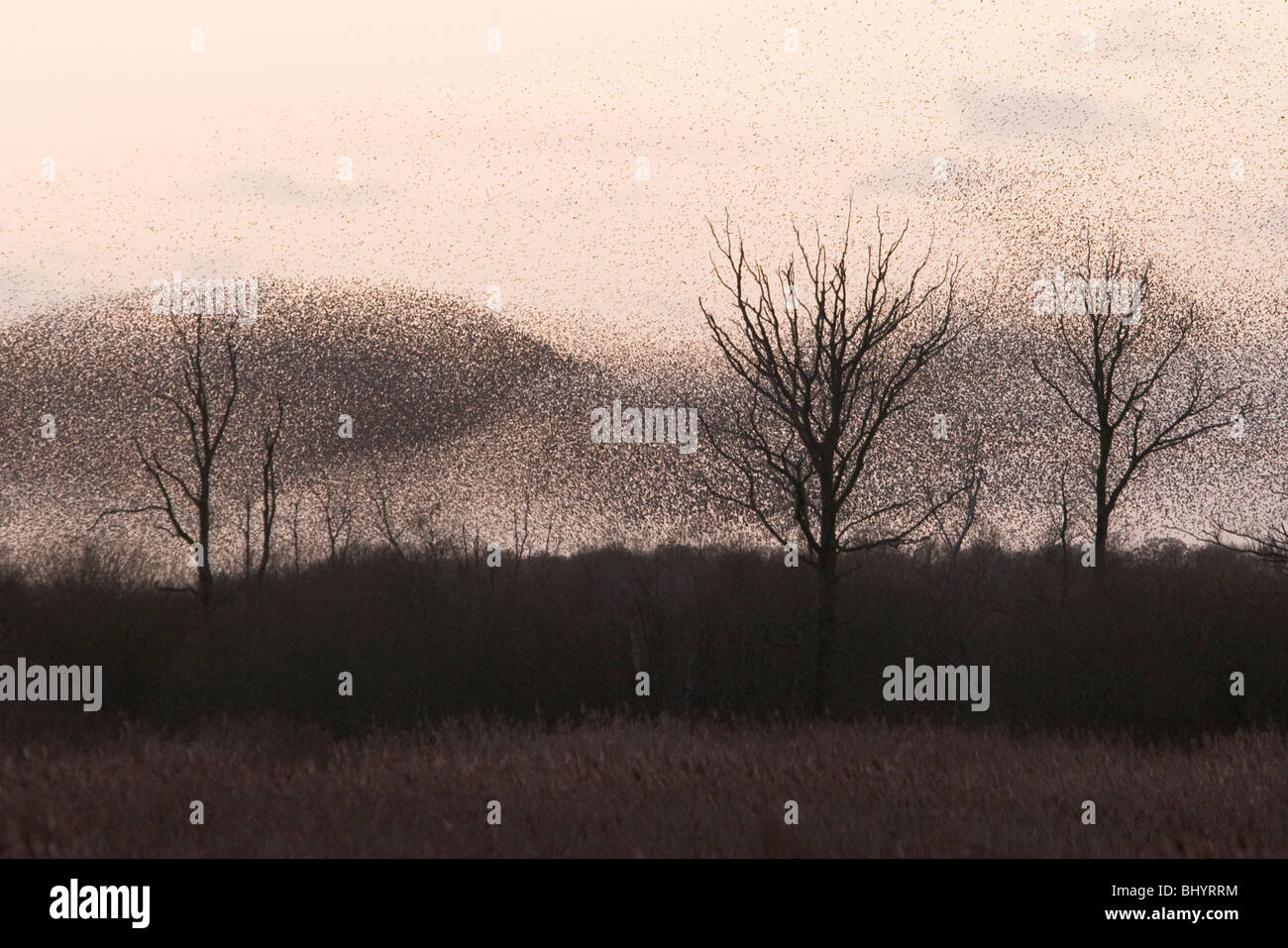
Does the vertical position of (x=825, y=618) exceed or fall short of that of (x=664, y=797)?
it exceeds it

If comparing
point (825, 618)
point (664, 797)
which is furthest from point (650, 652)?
point (664, 797)

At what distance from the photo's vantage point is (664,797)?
1115 cm

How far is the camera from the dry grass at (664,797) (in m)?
9.28

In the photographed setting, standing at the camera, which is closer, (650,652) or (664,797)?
(664,797)

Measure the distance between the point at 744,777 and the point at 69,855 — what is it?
601 cm

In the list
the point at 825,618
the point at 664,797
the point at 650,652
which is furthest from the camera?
the point at 650,652

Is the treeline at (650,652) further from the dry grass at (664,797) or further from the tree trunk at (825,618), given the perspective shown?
the dry grass at (664,797)

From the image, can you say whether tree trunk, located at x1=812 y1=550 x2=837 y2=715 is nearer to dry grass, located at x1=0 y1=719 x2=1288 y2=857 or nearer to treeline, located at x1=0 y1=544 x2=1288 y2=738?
dry grass, located at x1=0 y1=719 x2=1288 y2=857

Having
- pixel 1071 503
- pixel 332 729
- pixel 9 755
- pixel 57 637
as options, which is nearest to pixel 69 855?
pixel 9 755

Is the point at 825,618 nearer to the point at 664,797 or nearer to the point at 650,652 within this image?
the point at 664,797

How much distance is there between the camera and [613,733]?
15.8 metres

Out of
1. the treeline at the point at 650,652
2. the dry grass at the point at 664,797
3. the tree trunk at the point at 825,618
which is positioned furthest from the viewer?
the treeline at the point at 650,652

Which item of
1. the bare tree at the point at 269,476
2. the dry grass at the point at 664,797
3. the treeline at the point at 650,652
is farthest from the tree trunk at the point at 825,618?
the bare tree at the point at 269,476
